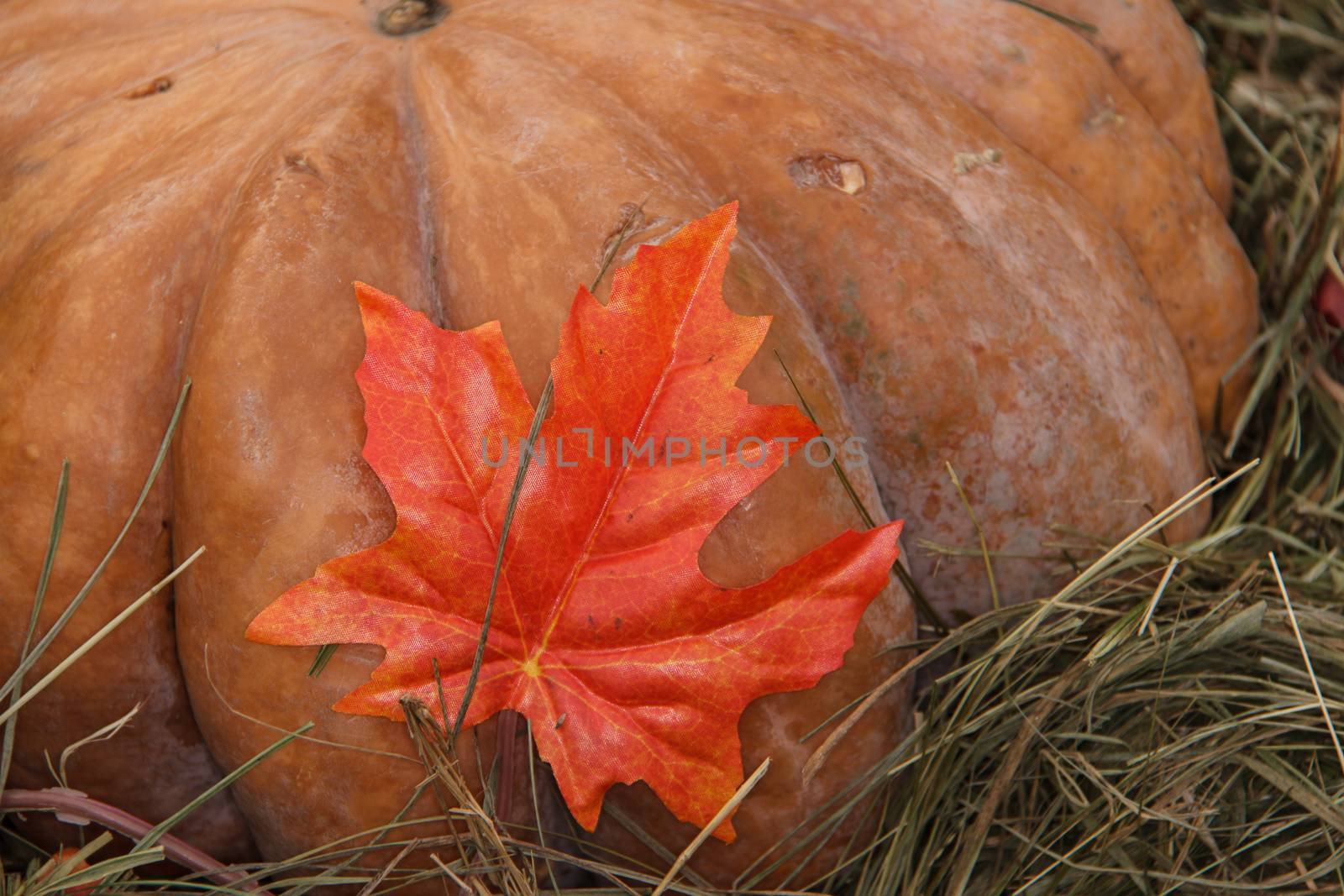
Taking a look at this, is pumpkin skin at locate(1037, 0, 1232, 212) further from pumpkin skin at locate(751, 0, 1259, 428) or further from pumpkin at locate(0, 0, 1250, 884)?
pumpkin at locate(0, 0, 1250, 884)

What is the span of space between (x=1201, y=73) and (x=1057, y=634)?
860mm

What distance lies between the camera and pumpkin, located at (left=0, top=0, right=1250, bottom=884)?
48.0 inches

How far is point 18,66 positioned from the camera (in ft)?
4.90

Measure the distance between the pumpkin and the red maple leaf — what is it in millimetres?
51

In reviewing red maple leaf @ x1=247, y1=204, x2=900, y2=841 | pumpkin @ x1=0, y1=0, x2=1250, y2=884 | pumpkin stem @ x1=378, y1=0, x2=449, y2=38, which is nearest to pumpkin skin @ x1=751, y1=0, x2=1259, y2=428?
pumpkin @ x1=0, y1=0, x2=1250, y2=884

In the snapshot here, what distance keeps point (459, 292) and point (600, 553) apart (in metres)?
0.30

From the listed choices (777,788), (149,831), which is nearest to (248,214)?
(149,831)

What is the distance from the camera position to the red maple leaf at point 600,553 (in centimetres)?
116

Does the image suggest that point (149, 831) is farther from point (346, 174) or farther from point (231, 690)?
point (346, 174)

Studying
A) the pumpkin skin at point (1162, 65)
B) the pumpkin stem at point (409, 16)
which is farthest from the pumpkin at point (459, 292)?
the pumpkin skin at point (1162, 65)

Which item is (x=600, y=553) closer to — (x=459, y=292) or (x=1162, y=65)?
(x=459, y=292)

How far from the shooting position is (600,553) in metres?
1.20

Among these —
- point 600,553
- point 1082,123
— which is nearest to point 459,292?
point 600,553

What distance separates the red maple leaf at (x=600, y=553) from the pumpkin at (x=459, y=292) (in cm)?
5
